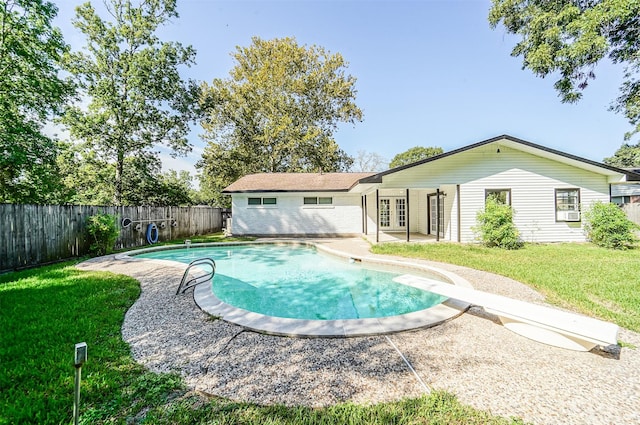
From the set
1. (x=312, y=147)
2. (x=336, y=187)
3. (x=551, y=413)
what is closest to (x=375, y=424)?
(x=551, y=413)

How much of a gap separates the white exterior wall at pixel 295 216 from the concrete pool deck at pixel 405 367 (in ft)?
36.8

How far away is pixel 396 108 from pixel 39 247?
21.9 meters

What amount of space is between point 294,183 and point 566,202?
43.1ft

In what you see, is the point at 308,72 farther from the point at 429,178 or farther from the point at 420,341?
the point at 420,341

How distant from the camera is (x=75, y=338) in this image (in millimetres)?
3043

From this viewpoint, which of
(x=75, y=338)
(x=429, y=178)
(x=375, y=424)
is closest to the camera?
(x=375, y=424)

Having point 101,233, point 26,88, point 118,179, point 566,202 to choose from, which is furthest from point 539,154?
point 118,179

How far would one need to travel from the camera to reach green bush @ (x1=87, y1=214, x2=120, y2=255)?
8.86m

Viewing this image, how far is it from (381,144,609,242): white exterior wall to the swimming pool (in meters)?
5.23

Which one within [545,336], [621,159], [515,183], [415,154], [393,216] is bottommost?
[545,336]

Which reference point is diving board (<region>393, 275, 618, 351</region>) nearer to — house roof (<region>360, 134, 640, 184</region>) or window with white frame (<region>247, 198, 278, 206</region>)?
house roof (<region>360, 134, 640, 184</region>)

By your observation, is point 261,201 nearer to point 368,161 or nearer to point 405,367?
point 405,367

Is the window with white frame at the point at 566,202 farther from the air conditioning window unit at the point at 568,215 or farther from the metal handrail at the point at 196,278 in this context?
the metal handrail at the point at 196,278

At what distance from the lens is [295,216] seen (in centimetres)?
1488
